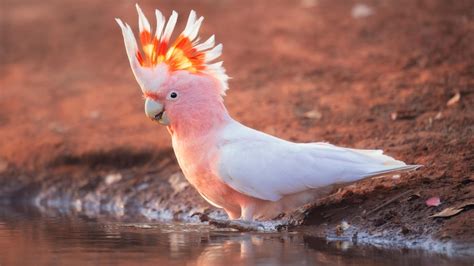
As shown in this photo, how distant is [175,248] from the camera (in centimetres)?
685

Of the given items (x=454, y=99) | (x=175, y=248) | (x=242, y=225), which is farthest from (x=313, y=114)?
(x=175, y=248)

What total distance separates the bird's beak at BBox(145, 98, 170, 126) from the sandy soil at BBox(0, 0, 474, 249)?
1404 millimetres

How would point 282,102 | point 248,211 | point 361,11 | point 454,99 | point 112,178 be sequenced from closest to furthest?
point 248,211, point 454,99, point 112,178, point 282,102, point 361,11

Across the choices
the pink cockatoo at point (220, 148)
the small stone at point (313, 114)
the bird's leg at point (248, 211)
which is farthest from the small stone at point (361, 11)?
the bird's leg at point (248, 211)

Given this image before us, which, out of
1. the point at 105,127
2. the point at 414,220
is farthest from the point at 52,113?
the point at 414,220

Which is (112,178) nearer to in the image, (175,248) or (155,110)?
(155,110)

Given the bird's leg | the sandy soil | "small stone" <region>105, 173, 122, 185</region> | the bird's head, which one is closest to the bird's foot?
the bird's leg

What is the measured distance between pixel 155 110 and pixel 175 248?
1.29 meters

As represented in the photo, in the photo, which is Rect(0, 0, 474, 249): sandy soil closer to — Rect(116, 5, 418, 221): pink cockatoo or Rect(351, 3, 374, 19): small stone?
Rect(351, 3, 374, 19): small stone

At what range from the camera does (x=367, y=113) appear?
10.2m

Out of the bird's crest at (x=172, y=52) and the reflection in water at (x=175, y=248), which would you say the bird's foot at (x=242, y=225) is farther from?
the bird's crest at (x=172, y=52)

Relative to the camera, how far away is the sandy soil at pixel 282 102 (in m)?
7.77

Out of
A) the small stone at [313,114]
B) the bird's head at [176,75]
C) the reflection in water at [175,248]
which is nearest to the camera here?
the reflection in water at [175,248]

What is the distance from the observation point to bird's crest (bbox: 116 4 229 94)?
7.50 meters
